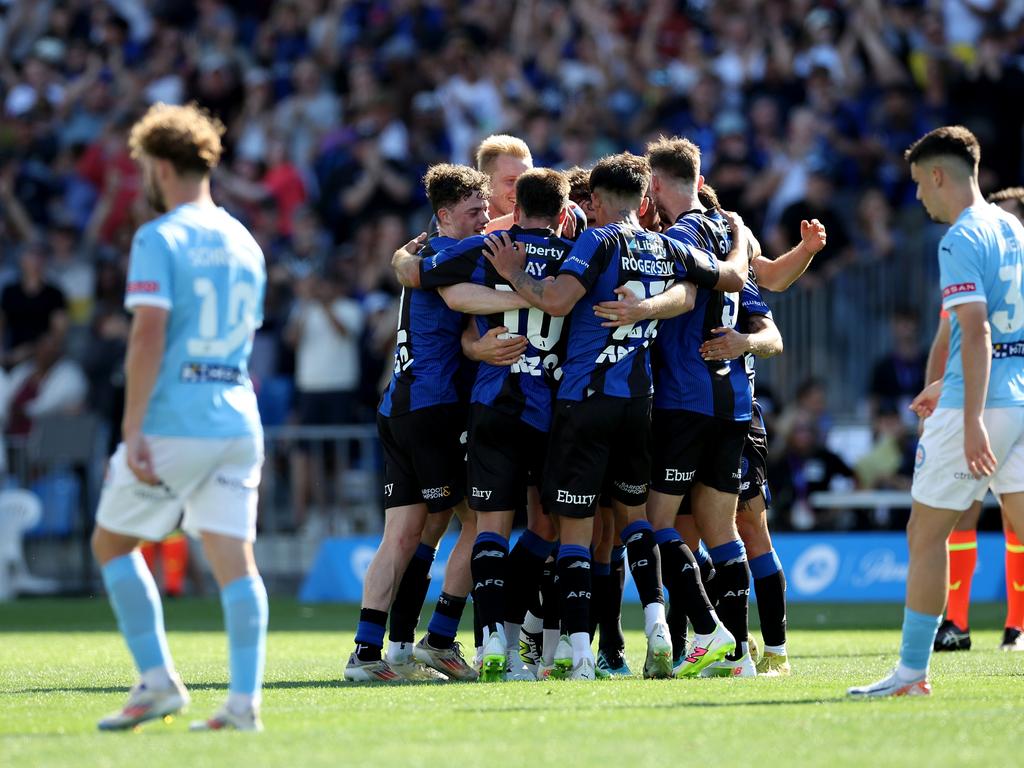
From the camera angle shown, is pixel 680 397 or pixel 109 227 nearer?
pixel 680 397

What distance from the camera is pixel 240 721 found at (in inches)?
241

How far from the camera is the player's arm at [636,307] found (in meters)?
8.28

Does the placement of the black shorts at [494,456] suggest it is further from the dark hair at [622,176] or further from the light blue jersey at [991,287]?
the light blue jersey at [991,287]

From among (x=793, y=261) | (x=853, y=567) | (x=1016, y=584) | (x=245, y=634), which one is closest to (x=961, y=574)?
(x=1016, y=584)

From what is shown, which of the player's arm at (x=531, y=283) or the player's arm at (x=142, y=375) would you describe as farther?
the player's arm at (x=531, y=283)

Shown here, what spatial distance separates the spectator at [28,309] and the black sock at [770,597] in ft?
39.4

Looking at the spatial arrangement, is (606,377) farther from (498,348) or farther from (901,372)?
(901,372)

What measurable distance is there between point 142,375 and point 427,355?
2.92 meters

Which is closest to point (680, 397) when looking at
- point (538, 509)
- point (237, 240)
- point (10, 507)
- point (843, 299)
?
point (538, 509)

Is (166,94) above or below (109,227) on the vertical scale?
above

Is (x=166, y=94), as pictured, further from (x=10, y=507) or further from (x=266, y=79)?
(x=10, y=507)

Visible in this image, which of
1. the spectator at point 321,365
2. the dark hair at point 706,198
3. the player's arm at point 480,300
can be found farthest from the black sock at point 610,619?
the spectator at point 321,365

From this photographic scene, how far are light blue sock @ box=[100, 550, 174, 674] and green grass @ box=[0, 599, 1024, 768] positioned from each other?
30cm

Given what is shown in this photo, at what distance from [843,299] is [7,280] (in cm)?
1014
